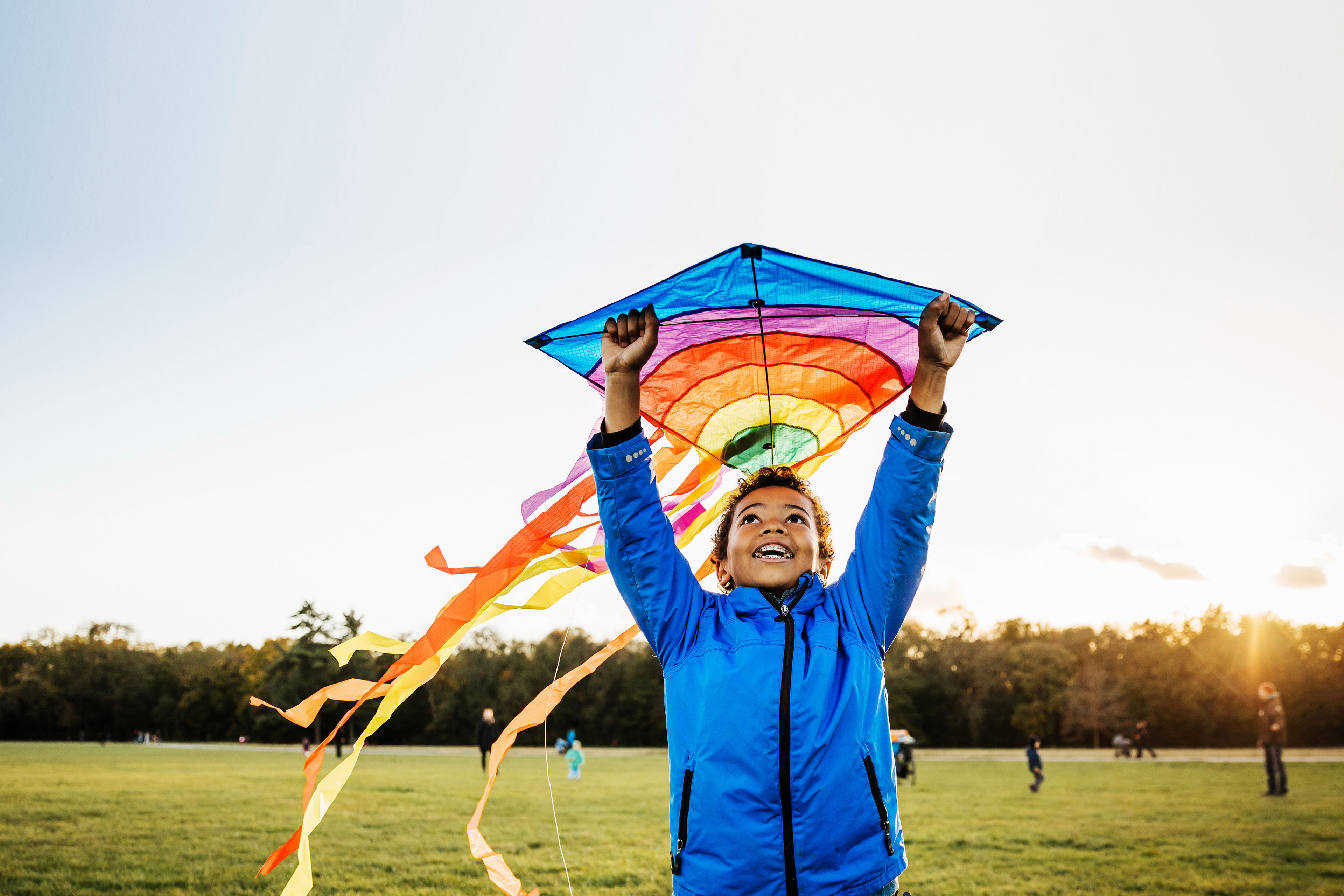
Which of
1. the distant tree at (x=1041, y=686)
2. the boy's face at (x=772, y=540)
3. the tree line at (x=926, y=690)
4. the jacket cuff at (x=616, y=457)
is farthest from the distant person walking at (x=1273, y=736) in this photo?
the distant tree at (x=1041, y=686)

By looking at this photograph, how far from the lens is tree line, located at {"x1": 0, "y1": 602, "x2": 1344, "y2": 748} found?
42.7 m

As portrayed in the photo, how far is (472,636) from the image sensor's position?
2260 inches

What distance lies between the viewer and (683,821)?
2404 millimetres

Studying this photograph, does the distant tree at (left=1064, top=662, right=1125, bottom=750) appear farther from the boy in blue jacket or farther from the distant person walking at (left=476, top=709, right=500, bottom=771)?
the boy in blue jacket

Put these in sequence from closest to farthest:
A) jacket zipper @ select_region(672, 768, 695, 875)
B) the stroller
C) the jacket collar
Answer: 1. jacket zipper @ select_region(672, 768, 695, 875)
2. the jacket collar
3. the stroller

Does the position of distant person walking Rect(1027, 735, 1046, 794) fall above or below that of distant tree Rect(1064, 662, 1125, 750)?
above

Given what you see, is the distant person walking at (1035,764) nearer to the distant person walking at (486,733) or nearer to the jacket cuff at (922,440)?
the distant person walking at (486,733)

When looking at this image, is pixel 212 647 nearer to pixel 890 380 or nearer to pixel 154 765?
pixel 154 765

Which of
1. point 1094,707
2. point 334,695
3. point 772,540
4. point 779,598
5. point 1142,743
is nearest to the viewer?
point 779,598

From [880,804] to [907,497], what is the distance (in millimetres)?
879

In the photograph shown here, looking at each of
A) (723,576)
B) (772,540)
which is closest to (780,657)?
(772,540)

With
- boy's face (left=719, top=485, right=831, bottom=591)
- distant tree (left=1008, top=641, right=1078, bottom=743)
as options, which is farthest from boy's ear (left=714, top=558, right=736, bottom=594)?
distant tree (left=1008, top=641, right=1078, bottom=743)

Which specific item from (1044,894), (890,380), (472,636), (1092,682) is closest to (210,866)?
(1044,894)

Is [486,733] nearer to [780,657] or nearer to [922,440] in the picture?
[780,657]
